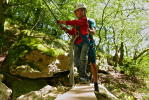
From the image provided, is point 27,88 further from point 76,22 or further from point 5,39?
point 76,22

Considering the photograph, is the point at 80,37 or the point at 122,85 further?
the point at 122,85

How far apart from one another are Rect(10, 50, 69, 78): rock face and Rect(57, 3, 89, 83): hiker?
8.71ft

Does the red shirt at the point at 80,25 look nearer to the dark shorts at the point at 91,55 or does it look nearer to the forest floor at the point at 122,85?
the dark shorts at the point at 91,55

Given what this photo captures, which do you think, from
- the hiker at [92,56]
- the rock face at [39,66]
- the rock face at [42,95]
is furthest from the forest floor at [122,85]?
the rock face at [42,95]

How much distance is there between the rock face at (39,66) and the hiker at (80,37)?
2656 millimetres

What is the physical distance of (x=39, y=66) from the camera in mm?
8625

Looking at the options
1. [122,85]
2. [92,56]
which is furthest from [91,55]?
[122,85]

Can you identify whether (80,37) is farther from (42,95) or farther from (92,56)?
(42,95)

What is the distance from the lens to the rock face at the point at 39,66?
838cm

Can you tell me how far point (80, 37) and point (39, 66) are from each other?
316 centimetres

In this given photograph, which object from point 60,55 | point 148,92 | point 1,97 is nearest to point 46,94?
point 1,97

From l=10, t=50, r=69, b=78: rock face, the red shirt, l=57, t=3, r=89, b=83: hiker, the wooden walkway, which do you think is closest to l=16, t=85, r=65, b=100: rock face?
the wooden walkway

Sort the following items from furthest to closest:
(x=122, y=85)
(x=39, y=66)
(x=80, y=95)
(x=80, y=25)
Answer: (x=122, y=85), (x=39, y=66), (x=80, y=25), (x=80, y=95)

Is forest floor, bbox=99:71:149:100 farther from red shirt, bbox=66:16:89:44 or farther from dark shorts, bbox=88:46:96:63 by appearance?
red shirt, bbox=66:16:89:44
